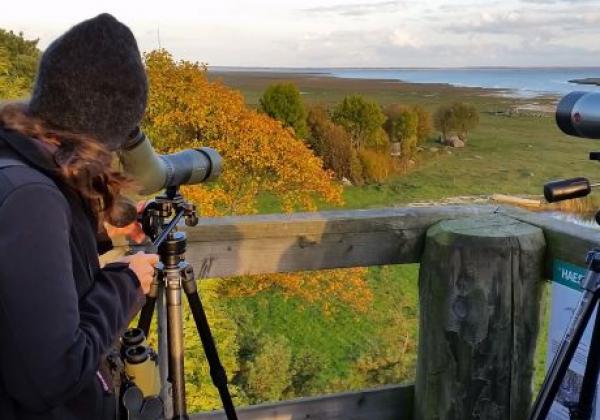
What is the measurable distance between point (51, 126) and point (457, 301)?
1.57 metres

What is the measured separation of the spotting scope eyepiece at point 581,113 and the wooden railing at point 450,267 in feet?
1.51

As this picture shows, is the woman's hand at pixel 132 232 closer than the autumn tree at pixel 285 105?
Yes

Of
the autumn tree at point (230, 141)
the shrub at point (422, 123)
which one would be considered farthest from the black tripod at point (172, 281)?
the shrub at point (422, 123)

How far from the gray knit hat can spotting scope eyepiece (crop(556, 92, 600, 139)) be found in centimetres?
127

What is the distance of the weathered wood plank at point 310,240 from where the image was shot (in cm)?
236

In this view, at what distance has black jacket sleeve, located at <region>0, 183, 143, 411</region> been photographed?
1.17 m

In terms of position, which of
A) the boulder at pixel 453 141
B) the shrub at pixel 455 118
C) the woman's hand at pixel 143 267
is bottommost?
the boulder at pixel 453 141

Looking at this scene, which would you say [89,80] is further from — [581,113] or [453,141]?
[453,141]

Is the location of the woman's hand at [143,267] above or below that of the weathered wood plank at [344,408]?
above

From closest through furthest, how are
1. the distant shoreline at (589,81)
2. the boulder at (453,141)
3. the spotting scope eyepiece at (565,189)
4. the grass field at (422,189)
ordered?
the spotting scope eyepiece at (565,189), the distant shoreline at (589,81), the grass field at (422,189), the boulder at (453,141)

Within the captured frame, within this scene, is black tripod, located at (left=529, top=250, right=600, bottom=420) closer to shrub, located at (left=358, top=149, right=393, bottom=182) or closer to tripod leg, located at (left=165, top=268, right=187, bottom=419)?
tripod leg, located at (left=165, top=268, right=187, bottom=419)

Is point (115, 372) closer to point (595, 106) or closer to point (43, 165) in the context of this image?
point (43, 165)

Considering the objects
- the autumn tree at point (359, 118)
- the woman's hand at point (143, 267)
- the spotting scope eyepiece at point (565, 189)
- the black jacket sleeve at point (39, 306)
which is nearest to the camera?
the black jacket sleeve at point (39, 306)

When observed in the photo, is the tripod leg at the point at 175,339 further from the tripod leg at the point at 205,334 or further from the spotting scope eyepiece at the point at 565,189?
the spotting scope eyepiece at the point at 565,189
